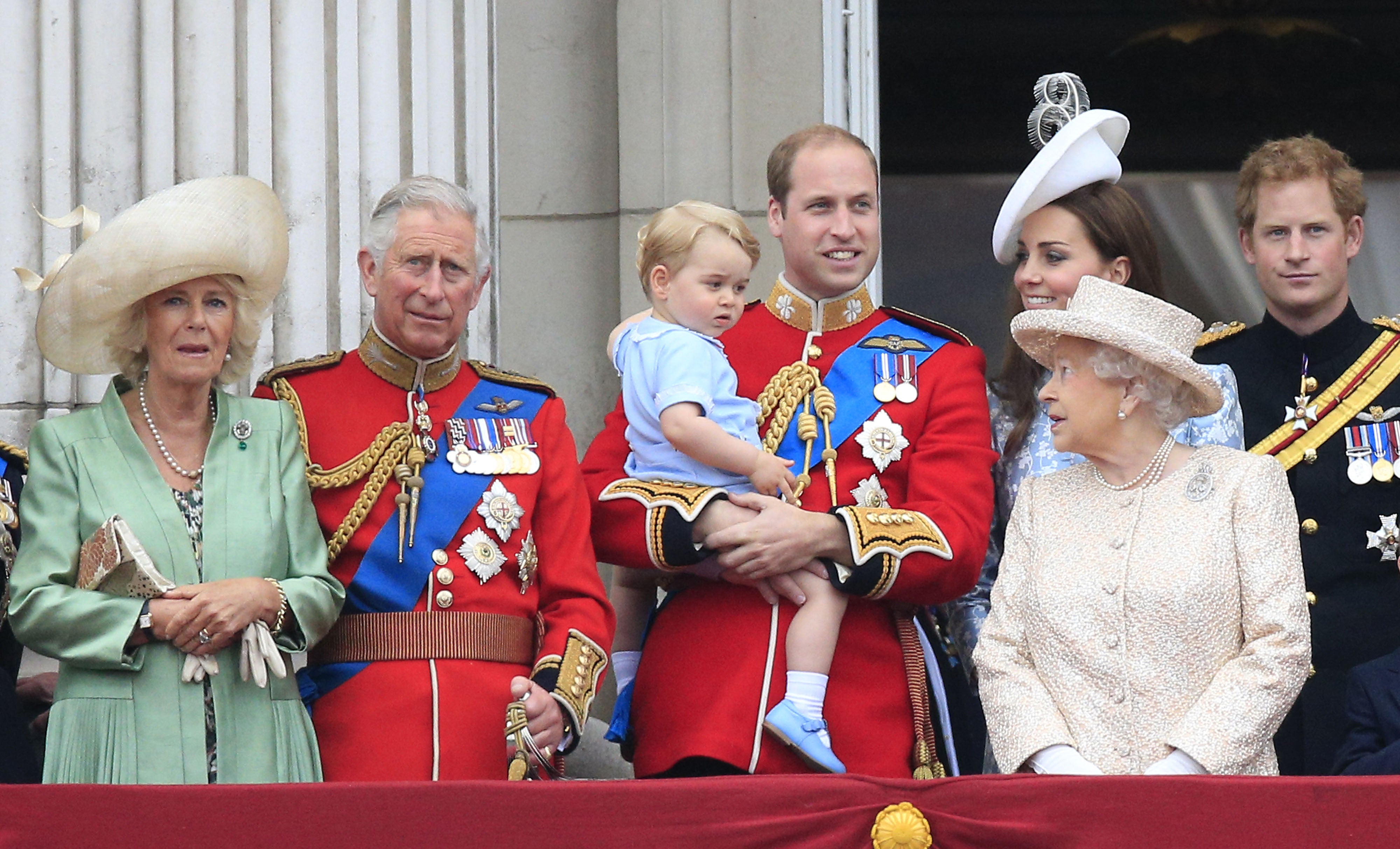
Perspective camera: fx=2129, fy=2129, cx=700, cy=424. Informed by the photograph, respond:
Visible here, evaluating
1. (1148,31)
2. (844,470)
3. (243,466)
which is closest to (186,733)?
(243,466)

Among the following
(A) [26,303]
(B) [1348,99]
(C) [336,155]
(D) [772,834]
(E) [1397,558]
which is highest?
(B) [1348,99]

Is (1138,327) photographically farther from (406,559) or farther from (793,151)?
(406,559)

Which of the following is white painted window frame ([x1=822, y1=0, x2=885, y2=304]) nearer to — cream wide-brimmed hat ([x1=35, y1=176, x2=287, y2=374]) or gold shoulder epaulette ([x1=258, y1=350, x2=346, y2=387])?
gold shoulder epaulette ([x1=258, y1=350, x2=346, y2=387])

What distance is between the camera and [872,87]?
5848mm

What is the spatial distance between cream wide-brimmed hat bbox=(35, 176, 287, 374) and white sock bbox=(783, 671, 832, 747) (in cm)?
115

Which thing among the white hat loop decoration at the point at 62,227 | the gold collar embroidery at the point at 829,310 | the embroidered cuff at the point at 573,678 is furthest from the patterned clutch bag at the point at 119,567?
the gold collar embroidery at the point at 829,310

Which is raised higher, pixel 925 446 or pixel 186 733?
pixel 925 446

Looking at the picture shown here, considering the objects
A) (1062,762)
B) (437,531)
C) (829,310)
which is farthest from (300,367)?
(1062,762)

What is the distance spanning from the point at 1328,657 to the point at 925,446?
85 centimetres

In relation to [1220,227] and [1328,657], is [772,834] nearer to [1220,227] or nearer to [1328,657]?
[1328,657]

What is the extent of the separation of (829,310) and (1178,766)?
3.96ft

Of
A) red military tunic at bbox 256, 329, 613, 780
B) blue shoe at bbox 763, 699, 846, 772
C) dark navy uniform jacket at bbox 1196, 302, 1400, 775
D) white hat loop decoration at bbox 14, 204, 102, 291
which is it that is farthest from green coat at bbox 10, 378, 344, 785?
dark navy uniform jacket at bbox 1196, 302, 1400, 775

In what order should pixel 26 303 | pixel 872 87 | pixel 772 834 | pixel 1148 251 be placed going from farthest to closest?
pixel 872 87 < pixel 26 303 < pixel 1148 251 < pixel 772 834

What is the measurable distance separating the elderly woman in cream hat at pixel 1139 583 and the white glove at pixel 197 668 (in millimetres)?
1281
